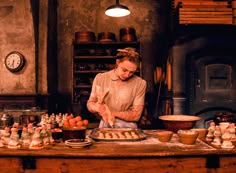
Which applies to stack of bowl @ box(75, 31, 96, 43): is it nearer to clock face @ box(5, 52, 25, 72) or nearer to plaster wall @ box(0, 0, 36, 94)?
plaster wall @ box(0, 0, 36, 94)

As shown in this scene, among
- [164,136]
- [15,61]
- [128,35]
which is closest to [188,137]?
[164,136]

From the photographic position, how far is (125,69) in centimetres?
371

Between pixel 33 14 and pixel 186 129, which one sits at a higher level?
pixel 33 14

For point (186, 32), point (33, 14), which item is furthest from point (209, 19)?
point (33, 14)

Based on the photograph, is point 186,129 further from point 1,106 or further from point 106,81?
point 1,106

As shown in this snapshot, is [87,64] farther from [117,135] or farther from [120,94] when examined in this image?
[117,135]

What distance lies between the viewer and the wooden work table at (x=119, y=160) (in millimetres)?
2594

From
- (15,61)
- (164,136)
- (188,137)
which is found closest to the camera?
(188,137)

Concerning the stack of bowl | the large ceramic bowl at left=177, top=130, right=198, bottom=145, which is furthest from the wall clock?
the large ceramic bowl at left=177, top=130, right=198, bottom=145

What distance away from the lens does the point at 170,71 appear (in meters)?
6.35

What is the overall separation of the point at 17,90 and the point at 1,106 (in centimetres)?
48

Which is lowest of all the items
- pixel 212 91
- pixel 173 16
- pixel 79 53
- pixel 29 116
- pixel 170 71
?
pixel 29 116

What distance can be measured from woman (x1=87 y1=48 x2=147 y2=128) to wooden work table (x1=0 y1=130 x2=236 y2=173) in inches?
43.6

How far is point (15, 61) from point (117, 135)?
4.67m
